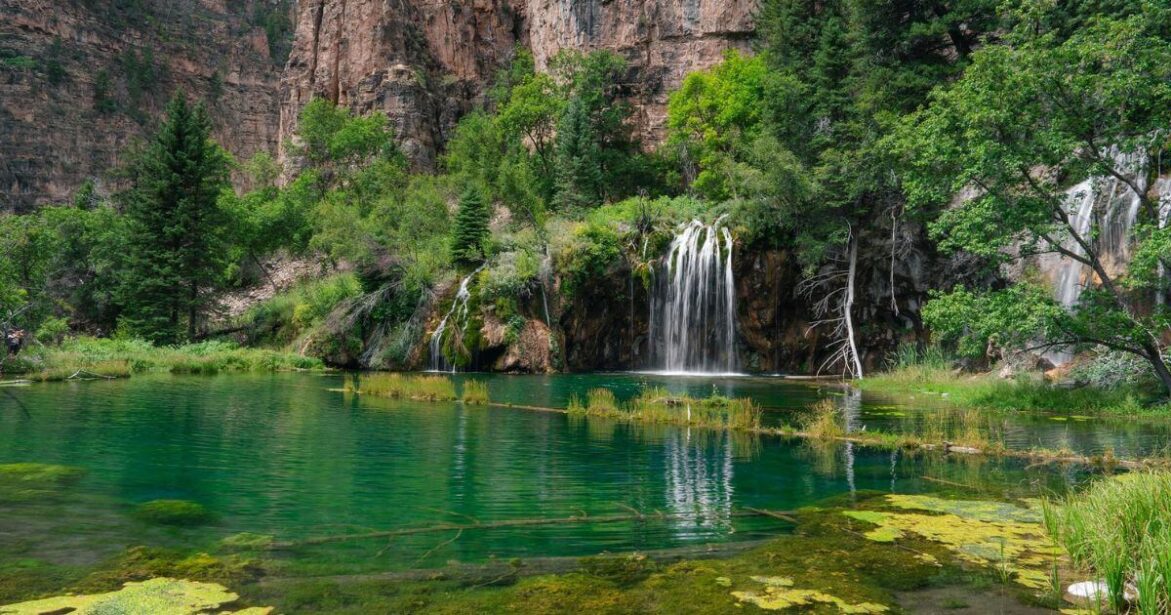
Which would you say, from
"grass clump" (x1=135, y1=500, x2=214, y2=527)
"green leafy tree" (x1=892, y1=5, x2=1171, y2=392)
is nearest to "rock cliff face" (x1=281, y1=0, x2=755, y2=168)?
"green leafy tree" (x1=892, y1=5, x2=1171, y2=392)

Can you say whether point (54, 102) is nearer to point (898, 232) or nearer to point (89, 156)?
point (89, 156)

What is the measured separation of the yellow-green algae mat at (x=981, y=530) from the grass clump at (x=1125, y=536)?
241 millimetres

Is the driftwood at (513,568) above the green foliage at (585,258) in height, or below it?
below

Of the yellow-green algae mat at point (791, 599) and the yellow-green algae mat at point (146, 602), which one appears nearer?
the yellow-green algae mat at point (146, 602)

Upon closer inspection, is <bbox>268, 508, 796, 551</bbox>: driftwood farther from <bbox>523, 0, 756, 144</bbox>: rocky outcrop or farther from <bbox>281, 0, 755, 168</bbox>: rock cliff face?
<bbox>281, 0, 755, 168</bbox>: rock cliff face

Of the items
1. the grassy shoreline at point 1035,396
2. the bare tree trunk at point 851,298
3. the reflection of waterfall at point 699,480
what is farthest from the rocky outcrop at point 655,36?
the reflection of waterfall at point 699,480

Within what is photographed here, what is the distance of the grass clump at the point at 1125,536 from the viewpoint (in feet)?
13.4

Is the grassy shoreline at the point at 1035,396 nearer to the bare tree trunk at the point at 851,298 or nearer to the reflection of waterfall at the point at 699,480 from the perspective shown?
the bare tree trunk at the point at 851,298

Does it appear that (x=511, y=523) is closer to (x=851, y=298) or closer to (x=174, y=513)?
(x=174, y=513)

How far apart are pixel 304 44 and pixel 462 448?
59707 mm

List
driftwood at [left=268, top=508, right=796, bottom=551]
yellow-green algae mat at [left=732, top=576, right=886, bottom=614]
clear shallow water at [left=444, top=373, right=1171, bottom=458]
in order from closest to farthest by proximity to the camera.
A: yellow-green algae mat at [left=732, top=576, right=886, bottom=614] < driftwood at [left=268, top=508, right=796, bottom=551] < clear shallow water at [left=444, top=373, right=1171, bottom=458]

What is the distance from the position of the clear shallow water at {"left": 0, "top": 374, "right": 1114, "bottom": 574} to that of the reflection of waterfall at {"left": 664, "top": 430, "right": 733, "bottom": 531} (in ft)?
0.11

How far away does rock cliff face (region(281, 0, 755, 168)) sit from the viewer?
49.2 meters

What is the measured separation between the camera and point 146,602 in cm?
437
